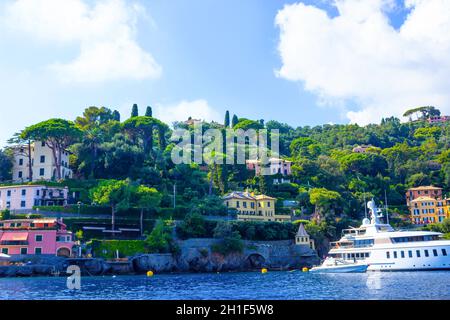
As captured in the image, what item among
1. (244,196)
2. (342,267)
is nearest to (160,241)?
(342,267)

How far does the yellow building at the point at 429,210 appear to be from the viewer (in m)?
90.8

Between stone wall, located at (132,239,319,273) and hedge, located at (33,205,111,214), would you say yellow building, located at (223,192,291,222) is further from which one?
hedge, located at (33,205,111,214)

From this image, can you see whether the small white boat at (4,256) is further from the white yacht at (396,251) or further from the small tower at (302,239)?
the small tower at (302,239)

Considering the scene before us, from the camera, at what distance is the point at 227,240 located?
6338 cm

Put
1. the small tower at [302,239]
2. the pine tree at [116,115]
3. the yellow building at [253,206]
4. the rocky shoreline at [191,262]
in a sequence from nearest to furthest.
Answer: the rocky shoreline at [191,262]
the small tower at [302,239]
the yellow building at [253,206]
the pine tree at [116,115]

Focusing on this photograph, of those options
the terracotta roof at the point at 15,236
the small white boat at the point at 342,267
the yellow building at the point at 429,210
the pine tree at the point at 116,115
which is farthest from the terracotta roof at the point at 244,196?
the pine tree at the point at 116,115

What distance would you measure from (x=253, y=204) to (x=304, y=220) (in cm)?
961

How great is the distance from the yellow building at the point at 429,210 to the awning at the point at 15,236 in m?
70.2

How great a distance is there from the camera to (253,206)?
80.6 m

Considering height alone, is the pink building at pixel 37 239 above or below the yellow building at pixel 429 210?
below

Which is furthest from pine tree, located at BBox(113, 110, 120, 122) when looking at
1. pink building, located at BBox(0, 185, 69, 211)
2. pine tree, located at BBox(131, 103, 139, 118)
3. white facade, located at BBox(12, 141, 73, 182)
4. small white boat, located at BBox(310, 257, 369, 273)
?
small white boat, located at BBox(310, 257, 369, 273)
